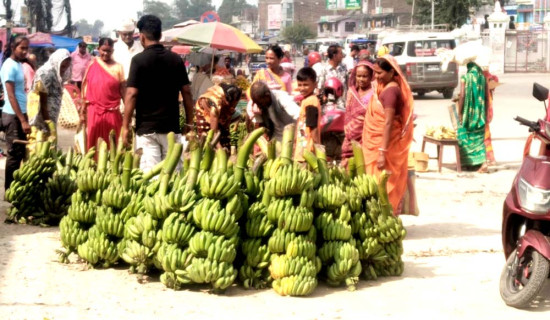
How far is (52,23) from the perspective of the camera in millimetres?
43000

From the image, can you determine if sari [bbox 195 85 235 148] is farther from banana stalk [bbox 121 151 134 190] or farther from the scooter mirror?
the scooter mirror

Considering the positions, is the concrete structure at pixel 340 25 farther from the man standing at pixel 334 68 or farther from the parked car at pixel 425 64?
the man standing at pixel 334 68

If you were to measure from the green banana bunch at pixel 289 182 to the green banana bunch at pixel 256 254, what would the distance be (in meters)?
0.34

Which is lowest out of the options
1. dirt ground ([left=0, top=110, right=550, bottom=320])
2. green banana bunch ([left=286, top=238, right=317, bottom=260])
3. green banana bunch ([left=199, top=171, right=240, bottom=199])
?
dirt ground ([left=0, top=110, right=550, bottom=320])

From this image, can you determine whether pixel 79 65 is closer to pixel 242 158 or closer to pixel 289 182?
pixel 242 158

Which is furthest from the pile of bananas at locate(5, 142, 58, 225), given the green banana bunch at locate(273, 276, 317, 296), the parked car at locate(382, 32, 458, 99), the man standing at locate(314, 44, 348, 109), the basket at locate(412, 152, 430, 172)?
the parked car at locate(382, 32, 458, 99)

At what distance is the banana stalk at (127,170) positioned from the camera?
612 centimetres

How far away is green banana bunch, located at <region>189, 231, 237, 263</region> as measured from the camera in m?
5.52

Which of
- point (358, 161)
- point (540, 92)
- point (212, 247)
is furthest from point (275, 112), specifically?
point (540, 92)

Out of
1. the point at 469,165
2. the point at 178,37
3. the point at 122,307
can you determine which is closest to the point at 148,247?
the point at 122,307

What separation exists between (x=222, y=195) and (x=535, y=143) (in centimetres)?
999

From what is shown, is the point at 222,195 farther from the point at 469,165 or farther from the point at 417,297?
the point at 469,165

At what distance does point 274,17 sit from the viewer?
6240 inches

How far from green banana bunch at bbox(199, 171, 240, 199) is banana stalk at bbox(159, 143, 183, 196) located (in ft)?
0.95
